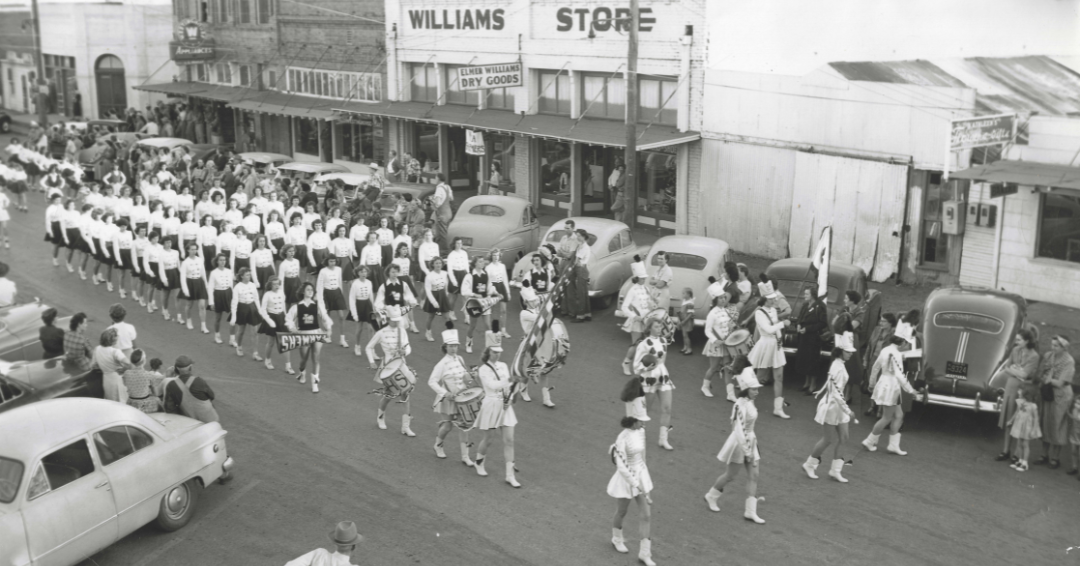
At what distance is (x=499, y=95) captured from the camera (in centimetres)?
2905

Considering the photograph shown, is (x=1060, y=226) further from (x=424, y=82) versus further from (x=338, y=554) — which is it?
(x=424, y=82)

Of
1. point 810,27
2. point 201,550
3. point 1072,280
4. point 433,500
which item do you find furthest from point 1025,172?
point 201,550

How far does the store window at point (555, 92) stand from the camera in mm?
26828

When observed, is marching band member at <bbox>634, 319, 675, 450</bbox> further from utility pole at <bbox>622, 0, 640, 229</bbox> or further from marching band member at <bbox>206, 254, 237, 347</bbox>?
utility pole at <bbox>622, 0, 640, 229</bbox>

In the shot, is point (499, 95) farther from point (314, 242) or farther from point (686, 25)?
point (314, 242)

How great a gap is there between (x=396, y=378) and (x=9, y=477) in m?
4.77

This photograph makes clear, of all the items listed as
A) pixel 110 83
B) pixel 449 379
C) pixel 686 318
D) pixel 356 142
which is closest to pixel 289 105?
pixel 356 142

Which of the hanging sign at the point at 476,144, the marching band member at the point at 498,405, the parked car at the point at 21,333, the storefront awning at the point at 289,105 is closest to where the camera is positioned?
the marching band member at the point at 498,405

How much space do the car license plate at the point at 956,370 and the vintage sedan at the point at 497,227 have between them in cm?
973

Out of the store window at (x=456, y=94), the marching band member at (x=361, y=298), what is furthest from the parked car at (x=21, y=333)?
the store window at (x=456, y=94)

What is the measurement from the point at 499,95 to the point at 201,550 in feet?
68.1

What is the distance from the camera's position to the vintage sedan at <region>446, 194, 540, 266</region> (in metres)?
20.7

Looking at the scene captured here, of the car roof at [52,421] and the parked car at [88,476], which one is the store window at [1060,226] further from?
the car roof at [52,421]

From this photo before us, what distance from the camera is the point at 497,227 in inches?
825
